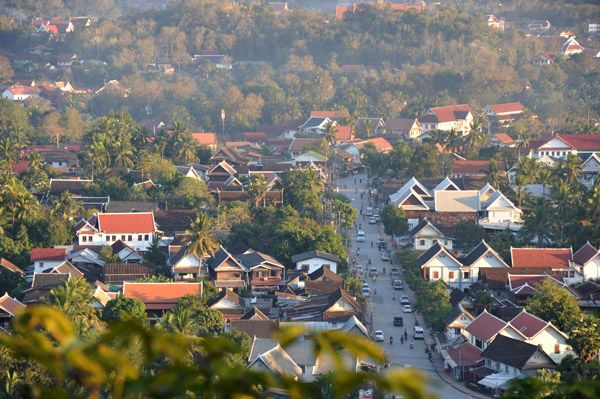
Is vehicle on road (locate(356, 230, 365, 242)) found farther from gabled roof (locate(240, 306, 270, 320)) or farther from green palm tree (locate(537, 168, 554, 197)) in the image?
gabled roof (locate(240, 306, 270, 320))

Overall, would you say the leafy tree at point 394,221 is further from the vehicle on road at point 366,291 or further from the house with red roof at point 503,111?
the house with red roof at point 503,111

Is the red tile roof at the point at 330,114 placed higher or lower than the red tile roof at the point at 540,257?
lower

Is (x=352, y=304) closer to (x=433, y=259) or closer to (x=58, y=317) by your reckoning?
(x=433, y=259)

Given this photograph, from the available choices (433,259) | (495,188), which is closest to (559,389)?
(433,259)

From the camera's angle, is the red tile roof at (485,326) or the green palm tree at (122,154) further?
the green palm tree at (122,154)

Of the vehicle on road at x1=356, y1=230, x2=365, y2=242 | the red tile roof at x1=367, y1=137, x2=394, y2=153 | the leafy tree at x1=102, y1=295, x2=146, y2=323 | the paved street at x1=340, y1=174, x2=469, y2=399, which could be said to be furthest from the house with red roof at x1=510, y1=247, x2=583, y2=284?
the red tile roof at x1=367, y1=137, x2=394, y2=153

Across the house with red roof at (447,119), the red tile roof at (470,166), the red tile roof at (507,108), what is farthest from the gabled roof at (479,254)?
the red tile roof at (507,108)
